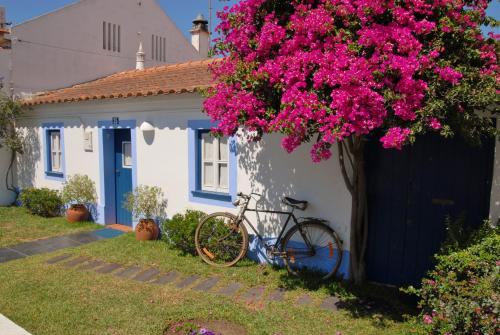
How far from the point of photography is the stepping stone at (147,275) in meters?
5.64

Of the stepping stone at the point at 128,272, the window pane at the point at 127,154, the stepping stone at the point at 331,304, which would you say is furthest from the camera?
the window pane at the point at 127,154

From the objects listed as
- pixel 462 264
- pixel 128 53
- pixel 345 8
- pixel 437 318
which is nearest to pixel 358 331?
pixel 437 318

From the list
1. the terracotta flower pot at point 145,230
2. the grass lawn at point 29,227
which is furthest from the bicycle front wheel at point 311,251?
the grass lawn at point 29,227

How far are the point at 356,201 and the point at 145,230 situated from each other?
13.8ft

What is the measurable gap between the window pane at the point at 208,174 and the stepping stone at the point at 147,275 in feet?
6.10

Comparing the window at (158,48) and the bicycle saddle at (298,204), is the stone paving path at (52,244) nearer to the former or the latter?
the bicycle saddle at (298,204)

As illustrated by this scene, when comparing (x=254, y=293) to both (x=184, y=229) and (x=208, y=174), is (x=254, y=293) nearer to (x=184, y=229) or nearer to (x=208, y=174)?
(x=184, y=229)

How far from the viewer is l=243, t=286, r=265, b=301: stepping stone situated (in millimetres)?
4996

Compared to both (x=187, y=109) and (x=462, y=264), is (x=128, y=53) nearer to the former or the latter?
(x=187, y=109)

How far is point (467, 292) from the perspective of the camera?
334 cm

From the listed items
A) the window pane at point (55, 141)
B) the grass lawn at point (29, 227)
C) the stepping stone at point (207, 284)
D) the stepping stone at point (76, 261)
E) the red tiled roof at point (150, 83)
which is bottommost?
the stepping stone at point (207, 284)

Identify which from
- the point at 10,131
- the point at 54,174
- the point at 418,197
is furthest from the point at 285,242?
the point at 10,131

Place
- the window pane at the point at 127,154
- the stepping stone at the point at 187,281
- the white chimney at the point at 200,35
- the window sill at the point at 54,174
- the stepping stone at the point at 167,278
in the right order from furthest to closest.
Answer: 1. the white chimney at the point at 200,35
2. the window sill at the point at 54,174
3. the window pane at the point at 127,154
4. the stepping stone at the point at 167,278
5. the stepping stone at the point at 187,281

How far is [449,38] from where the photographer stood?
364 cm
